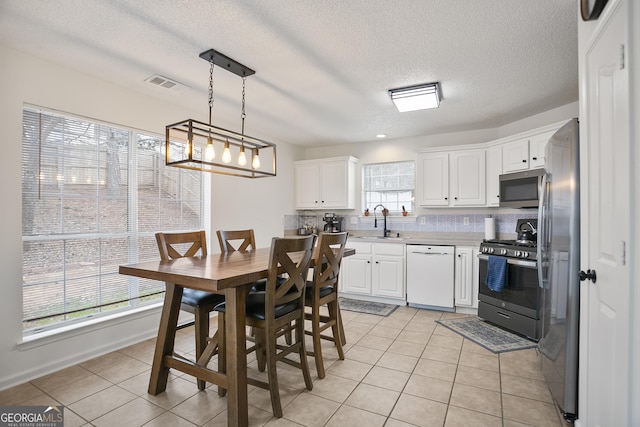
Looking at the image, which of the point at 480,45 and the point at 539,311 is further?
the point at 539,311

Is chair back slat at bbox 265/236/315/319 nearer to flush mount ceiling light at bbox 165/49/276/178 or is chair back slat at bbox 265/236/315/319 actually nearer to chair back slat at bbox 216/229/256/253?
flush mount ceiling light at bbox 165/49/276/178

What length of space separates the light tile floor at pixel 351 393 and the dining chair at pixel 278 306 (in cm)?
22

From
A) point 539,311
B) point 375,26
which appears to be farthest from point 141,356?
point 539,311

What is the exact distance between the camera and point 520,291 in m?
3.23

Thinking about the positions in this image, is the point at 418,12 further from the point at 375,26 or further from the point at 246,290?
the point at 246,290

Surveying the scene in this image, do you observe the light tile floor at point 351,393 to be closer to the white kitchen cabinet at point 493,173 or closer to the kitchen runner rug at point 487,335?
the kitchen runner rug at point 487,335

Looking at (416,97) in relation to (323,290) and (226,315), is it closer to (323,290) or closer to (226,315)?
(323,290)

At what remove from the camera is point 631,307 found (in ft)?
3.79

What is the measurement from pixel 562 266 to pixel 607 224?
0.63 metres

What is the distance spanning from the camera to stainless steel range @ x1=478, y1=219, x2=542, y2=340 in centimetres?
310

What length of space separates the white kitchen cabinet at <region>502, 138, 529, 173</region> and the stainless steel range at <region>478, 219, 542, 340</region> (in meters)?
0.63

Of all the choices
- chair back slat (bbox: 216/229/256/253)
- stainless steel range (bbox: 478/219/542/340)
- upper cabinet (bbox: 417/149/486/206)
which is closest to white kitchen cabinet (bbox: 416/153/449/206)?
upper cabinet (bbox: 417/149/486/206)

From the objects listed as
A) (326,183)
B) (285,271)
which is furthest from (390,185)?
(285,271)

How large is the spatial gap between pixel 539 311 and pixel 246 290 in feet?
9.05
